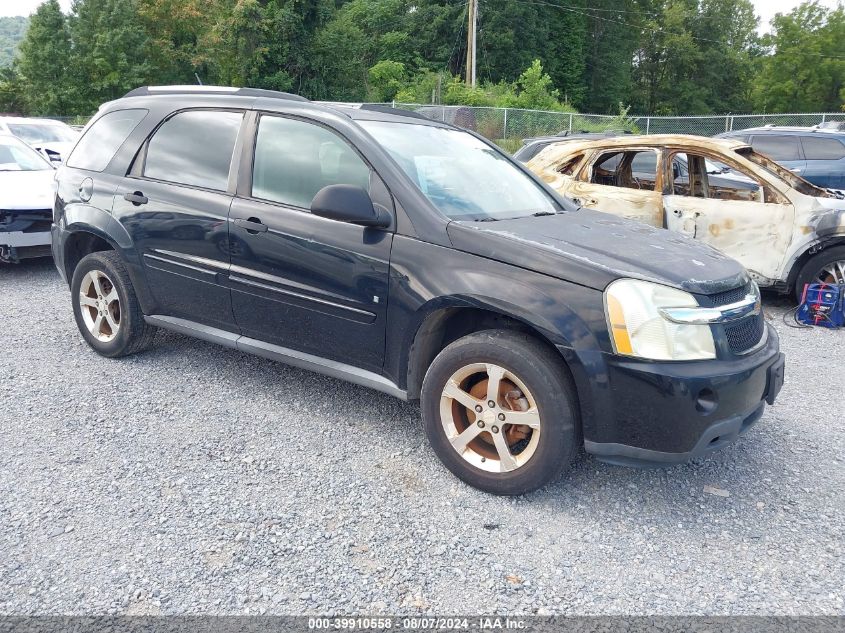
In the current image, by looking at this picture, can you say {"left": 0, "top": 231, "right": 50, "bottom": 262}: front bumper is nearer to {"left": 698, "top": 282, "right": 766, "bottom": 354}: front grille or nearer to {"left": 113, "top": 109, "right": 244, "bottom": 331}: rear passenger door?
{"left": 113, "top": 109, "right": 244, "bottom": 331}: rear passenger door

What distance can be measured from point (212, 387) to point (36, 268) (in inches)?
204

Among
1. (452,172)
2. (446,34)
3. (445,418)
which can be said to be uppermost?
(446,34)

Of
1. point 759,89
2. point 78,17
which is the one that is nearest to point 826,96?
point 759,89

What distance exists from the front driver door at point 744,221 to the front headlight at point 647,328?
411 cm

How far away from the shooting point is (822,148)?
40.1ft

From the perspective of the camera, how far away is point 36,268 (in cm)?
842

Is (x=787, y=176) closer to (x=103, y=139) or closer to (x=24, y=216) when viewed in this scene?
(x=103, y=139)

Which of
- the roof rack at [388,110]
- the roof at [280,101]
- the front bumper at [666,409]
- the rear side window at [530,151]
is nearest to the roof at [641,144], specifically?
the rear side window at [530,151]

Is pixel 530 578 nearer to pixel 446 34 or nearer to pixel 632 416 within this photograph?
pixel 632 416

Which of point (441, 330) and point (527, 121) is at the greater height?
point (527, 121)

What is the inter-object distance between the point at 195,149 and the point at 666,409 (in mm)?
3224

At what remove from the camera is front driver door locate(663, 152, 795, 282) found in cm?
661

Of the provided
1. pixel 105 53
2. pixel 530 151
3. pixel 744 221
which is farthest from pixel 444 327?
pixel 105 53

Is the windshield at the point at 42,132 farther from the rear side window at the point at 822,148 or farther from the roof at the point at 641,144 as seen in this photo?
the rear side window at the point at 822,148
